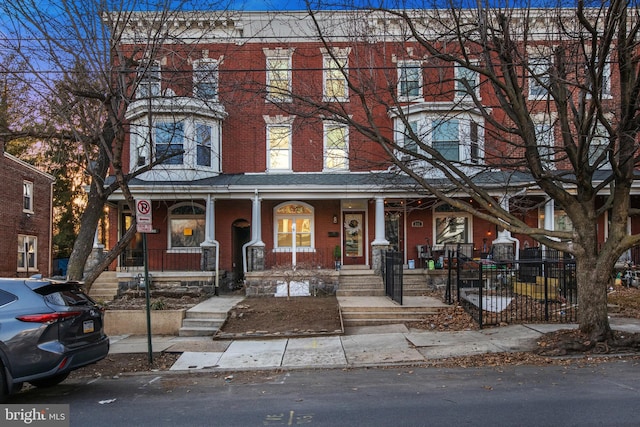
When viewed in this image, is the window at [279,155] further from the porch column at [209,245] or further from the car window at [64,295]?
the car window at [64,295]

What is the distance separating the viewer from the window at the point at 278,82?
30.9ft

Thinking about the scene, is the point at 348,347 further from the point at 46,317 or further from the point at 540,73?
the point at 540,73

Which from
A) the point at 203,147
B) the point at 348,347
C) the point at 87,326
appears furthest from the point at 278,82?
the point at 87,326

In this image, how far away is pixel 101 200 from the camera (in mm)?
10844

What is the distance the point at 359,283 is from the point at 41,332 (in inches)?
426

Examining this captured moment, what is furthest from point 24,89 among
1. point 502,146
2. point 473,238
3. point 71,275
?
point 473,238

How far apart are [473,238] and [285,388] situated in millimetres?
13786

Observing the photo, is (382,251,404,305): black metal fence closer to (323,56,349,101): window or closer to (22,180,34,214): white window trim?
(323,56,349,101): window

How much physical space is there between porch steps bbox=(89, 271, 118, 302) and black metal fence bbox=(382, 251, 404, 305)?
8784 mm

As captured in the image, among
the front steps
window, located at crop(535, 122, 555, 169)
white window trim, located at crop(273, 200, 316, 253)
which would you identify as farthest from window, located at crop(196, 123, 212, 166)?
window, located at crop(535, 122, 555, 169)

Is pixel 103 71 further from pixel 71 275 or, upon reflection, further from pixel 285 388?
pixel 285 388

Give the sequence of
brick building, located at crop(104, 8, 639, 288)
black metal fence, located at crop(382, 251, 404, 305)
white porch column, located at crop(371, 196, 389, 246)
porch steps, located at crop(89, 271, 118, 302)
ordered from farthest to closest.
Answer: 1. brick building, located at crop(104, 8, 639, 288)
2. white porch column, located at crop(371, 196, 389, 246)
3. porch steps, located at crop(89, 271, 118, 302)
4. black metal fence, located at crop(382, 251, 404, 305)

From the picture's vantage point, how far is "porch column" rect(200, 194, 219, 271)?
1634cm

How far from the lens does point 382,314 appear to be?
39.2ft
